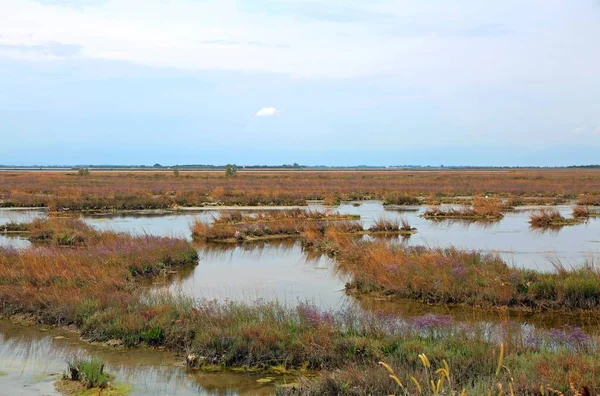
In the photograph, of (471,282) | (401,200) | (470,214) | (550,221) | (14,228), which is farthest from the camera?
(401,200)

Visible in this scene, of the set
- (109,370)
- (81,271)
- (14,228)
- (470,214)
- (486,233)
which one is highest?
(81,271)

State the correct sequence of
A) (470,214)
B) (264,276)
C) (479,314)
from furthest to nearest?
(470,214) → (264,276) → (479,314)

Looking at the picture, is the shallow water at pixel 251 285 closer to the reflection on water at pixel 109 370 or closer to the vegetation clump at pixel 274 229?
the reflection on water at pixel 109 370

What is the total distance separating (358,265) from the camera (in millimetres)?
16797

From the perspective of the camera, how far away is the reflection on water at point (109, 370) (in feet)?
27.0

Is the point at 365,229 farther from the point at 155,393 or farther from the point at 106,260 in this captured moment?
the point at 155,393

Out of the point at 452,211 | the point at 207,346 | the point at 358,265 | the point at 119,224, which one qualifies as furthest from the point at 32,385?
the point at 452,211

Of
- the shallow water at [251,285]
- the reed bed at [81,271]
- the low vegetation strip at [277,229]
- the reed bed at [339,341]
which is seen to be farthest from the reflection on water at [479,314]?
the low vegetation strip at [277,229]

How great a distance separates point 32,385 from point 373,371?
4.66m

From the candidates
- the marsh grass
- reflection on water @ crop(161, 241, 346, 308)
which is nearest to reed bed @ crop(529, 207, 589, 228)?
reflection on water @ crop(161, 241, 346, 308)

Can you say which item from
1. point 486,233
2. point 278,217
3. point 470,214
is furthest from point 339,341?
point 470,214

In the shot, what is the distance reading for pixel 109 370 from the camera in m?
9.00

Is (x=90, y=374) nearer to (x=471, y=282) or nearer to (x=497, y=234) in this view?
(x=471, y=282)

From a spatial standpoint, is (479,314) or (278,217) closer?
(479,314)
